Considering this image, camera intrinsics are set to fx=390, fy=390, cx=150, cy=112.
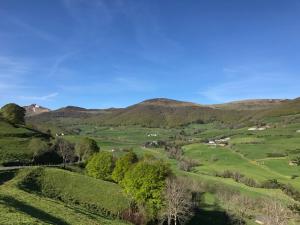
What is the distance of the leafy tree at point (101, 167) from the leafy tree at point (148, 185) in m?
23.3

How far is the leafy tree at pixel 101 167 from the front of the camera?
111625mm

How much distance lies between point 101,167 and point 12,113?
88.3 metres

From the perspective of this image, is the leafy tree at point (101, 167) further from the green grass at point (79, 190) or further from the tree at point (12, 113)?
the tree at point (12, 113)

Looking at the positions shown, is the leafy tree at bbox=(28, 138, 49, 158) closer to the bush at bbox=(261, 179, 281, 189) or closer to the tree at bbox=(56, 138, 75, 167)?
the tree at bbox=(56, 138, 75, 167)

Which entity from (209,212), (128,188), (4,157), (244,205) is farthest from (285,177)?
(4,157)

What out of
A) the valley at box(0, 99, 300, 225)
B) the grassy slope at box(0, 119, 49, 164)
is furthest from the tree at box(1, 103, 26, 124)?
the grassy slope at box(0, 119, 49, 164)

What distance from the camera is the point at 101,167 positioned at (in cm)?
11181

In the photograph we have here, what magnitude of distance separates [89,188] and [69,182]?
4.72 m

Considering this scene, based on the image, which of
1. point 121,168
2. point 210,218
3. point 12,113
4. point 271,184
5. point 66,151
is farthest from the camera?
point 12,113

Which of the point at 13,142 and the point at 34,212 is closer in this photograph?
→ the point at 34,212

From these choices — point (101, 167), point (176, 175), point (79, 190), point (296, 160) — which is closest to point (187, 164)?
point (176, 175)

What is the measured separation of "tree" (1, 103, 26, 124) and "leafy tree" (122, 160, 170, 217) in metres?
106

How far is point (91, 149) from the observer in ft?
470

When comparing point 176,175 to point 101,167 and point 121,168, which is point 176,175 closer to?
point 121,168
